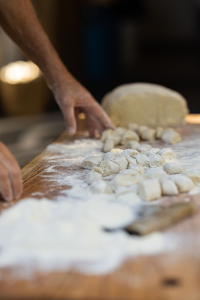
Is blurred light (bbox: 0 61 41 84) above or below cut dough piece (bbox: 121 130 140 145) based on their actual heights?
below

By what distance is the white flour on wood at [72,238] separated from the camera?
638mm

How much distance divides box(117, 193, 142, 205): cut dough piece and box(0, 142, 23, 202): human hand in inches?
11.1

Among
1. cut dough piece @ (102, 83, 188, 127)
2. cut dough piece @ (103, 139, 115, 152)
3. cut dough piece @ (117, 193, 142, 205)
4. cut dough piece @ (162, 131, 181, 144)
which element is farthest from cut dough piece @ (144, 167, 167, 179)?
cut dough piece @ (102, 83, 188, 127)

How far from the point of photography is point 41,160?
55.6 inches

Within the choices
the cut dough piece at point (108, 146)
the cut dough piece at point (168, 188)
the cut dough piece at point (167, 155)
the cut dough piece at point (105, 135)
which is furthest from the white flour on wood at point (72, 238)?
the cut dough piece at point (105, 135)

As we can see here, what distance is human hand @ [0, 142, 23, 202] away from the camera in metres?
0.89

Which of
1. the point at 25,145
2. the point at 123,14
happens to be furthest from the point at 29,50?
the point at 123,14

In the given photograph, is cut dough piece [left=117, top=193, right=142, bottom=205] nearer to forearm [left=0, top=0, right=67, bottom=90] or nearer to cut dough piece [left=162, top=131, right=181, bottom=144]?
cut dough piece [left=162, top=131, right=181, bottom=144]

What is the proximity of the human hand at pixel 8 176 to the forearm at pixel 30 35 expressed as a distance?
35.3 inches

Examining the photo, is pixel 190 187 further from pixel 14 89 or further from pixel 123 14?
pixel 123 14

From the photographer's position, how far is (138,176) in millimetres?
1024

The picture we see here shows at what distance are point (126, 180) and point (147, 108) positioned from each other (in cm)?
135

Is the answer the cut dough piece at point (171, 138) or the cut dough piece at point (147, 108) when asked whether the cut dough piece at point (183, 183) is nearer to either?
the cut dough piece at point (171, 138)

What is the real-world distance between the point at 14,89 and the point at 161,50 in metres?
3.41
